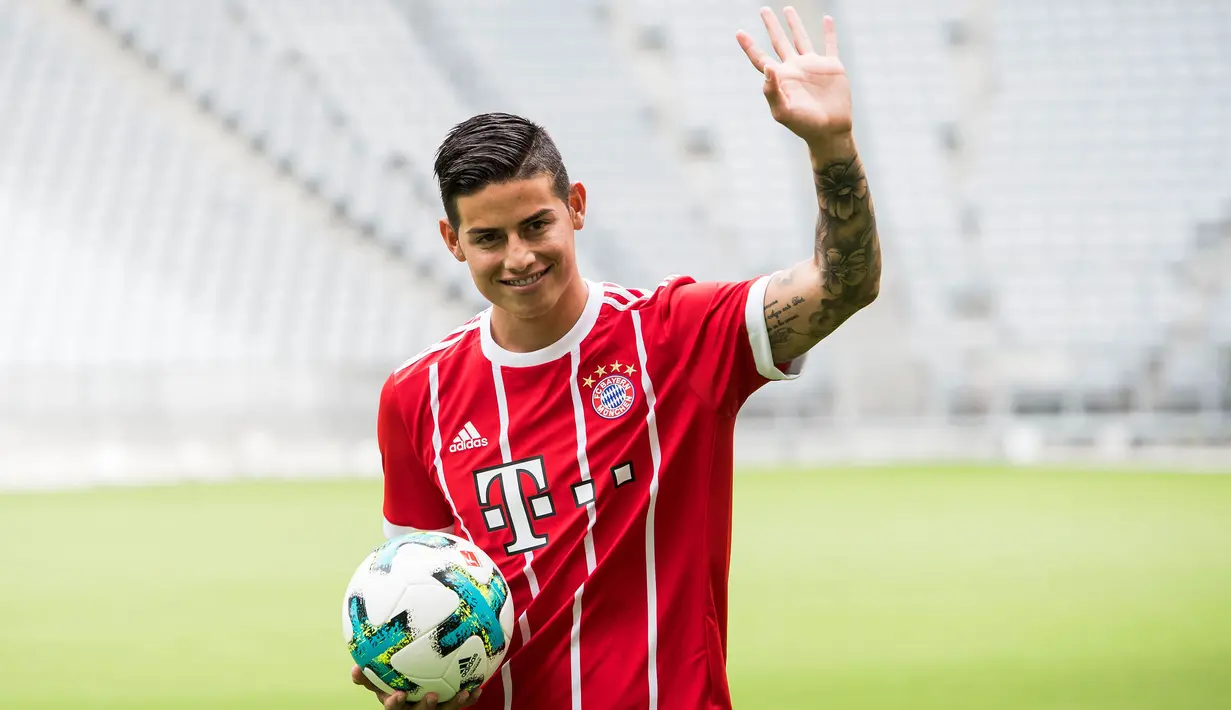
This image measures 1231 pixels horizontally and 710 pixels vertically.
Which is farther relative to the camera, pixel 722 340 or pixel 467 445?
pixel 467 445

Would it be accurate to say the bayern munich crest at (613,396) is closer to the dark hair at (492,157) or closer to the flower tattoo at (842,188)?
the dark hair at (492,157)

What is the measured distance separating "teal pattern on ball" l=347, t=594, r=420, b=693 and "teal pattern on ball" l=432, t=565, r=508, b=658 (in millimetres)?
76

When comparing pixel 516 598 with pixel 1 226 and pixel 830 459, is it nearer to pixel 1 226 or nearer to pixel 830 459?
pixel 830 459

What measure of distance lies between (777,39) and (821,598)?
5666 millimetres

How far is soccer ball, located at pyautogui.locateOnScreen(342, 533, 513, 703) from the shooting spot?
2.38m

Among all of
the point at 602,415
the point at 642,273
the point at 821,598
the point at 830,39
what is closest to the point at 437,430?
the point at 602,415

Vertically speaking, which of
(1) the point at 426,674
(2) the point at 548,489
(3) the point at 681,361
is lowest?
(1) the point at 426,674

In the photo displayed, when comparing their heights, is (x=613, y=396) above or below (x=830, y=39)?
below

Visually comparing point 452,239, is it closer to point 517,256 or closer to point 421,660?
point 517,256

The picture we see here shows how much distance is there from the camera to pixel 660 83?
2117 cm

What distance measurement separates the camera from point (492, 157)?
2340 millimetres

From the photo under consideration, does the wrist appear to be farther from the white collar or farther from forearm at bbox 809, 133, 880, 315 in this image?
the white collar

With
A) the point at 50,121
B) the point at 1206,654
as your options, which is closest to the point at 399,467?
the point at 1206,654

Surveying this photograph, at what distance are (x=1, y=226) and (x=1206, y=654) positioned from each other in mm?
18561
